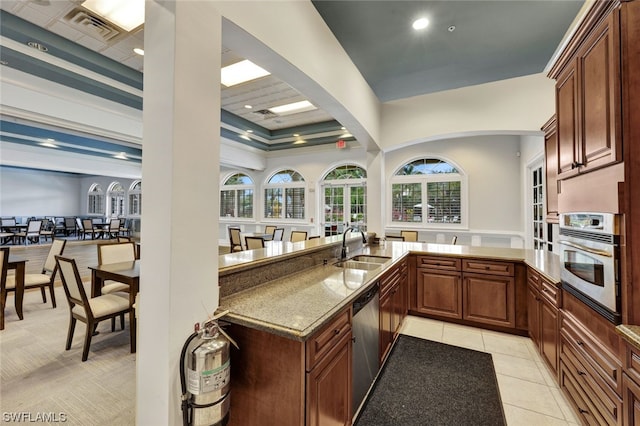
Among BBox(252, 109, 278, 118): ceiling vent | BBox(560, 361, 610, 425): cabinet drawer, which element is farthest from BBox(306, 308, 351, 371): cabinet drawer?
BBox(252, 109, 278, 118): ceiling vent

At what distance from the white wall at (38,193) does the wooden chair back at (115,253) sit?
13.9 metres

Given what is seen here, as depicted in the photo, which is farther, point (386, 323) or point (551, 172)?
point (551, 172)

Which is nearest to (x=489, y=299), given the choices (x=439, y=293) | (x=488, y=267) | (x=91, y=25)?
(x=488, y=267)

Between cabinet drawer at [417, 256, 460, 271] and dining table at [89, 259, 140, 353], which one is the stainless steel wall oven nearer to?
cabinet drawer at [417, 256, 460, 271]

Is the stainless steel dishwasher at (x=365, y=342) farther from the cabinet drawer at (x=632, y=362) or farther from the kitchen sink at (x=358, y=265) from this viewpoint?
the cabinet drawer at (x=632, y=362)

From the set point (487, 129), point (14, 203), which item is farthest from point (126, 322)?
point (14, 203)

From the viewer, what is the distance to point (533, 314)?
8.95 ft

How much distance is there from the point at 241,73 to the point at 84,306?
10.4 ft

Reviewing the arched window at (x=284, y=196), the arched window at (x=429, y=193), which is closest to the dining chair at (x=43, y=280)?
the arched window at (x=284, y=196)

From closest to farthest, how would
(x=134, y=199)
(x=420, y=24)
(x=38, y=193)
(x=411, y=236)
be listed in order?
(x=420, y=24)
(x=411, y=236)
(x=134, y=199)
(x=38, y=193)

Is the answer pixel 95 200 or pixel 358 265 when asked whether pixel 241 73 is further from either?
pixel 95 200

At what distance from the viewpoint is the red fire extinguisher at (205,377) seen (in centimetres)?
118

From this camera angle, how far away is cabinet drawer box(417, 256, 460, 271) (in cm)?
333

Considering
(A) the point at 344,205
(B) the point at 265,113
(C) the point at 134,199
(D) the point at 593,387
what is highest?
(B) the point at 265,113
